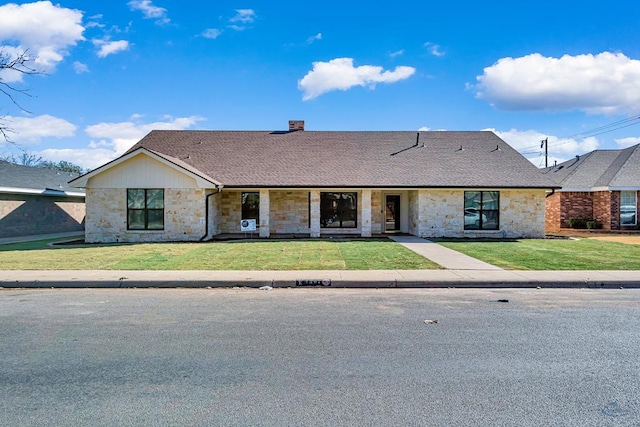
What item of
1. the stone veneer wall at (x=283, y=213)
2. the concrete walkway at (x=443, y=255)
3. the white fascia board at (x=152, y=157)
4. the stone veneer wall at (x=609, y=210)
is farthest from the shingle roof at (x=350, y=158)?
the stone veneer wall at (x=609, y=210)

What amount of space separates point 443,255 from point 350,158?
10.3 meters

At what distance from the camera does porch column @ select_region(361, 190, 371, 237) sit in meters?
21.7

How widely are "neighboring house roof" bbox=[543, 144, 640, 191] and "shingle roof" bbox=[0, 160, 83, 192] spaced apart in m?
30.6

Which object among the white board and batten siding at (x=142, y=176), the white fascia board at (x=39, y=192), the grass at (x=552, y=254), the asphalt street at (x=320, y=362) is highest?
the white board and batten siding at (x=142, y=176)

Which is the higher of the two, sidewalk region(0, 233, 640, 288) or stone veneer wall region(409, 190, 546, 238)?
stone veneer wall region(409, 190, 546, 238)

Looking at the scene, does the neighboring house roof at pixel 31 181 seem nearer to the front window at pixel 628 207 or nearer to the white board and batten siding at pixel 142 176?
the white board and batten siding at pixel 142 176

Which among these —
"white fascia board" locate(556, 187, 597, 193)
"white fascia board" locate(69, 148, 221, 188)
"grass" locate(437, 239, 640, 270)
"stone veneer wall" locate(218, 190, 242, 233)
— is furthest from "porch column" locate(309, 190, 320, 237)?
"white fascia board" locate(556, 187, 597, 193)

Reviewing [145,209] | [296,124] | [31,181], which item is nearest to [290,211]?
[296,124]

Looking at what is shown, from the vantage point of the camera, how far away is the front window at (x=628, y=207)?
2622cm

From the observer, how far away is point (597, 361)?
521 cm

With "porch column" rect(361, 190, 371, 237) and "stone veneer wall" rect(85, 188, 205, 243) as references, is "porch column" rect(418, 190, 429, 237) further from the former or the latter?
"stone veneer wall" rect(85, 188, 205, 243)

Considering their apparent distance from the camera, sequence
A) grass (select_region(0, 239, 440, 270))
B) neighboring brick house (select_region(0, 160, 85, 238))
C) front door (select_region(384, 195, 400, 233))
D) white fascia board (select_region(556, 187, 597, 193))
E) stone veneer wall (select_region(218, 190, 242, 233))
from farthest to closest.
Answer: white fascia board (select_region(556, 187, 597, 193)) → front door (select_region(384, 195, 400, 233)) → stone veneer wall (select_region(218, 190, 242, 233)) → neighboring brick house (select_region(0, 160, 85, 238)) → grass (select_region(0, 239, 440, 270))

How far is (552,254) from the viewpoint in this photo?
15.5m

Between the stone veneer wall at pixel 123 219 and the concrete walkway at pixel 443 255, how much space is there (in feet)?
30.1
